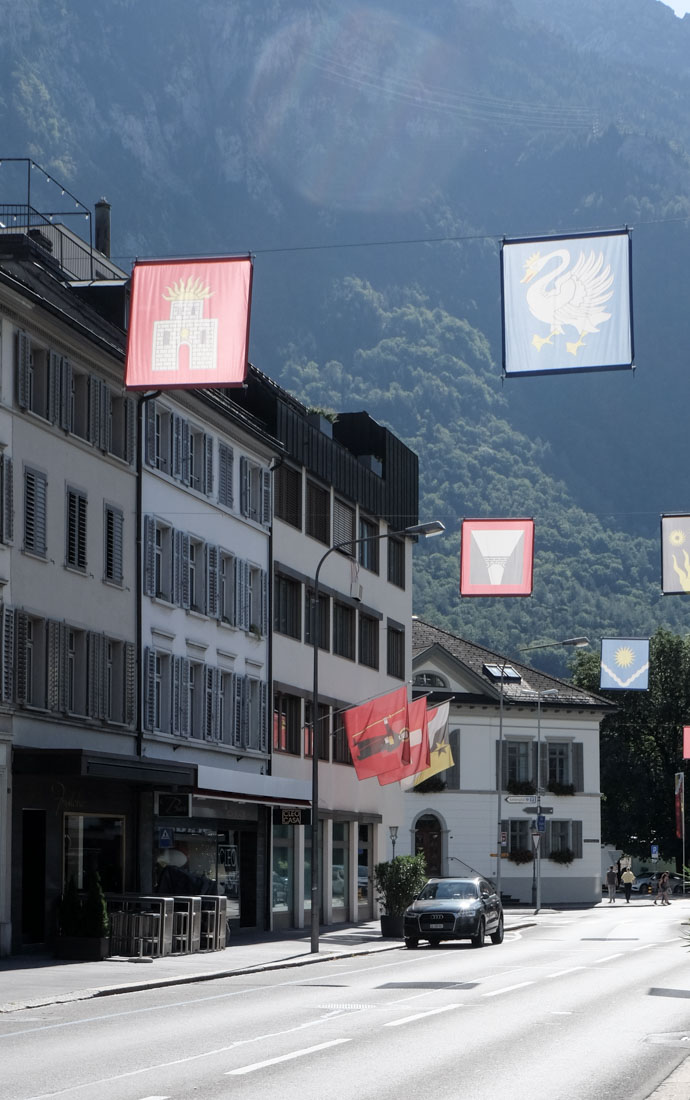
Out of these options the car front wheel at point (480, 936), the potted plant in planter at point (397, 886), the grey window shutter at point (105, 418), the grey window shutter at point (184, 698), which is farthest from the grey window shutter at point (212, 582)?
the car front wheel at point (480, 936)

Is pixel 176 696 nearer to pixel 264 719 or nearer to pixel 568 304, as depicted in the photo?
pixel 264 719

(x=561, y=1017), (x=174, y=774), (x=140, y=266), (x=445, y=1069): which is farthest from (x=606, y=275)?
(x=174, y=774)

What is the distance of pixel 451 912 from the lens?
4106 centimetres

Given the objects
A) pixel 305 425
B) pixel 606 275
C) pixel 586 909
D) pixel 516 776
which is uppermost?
pixel 305 425

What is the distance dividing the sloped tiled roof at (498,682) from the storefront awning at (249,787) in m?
33.6

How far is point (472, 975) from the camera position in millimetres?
30406

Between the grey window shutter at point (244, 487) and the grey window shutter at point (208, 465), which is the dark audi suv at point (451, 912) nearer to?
the grey window shutter at point (208, 465)

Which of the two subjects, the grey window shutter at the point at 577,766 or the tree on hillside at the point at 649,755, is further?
the tree on hillside at the point at 649,755

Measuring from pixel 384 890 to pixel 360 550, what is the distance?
50.1 feet

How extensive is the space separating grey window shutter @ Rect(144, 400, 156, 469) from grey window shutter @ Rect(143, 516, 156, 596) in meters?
1.46

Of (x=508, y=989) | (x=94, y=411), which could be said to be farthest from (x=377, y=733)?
(x=508, y=989)

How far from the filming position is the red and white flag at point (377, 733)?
4556 centimetres

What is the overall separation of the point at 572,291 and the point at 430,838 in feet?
200

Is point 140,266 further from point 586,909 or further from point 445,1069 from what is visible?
point 586,909
